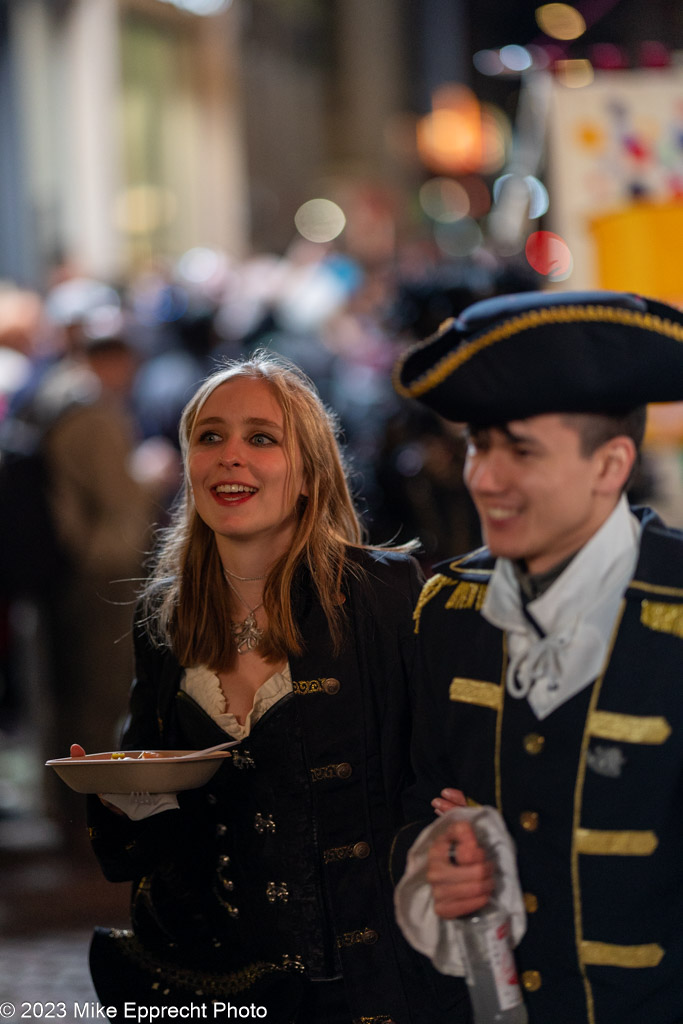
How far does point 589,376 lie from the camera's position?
1699mm

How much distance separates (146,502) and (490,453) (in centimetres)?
377

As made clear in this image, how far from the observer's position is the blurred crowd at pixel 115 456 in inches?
209

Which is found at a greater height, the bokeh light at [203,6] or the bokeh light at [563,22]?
the bokeh light at [203,6]

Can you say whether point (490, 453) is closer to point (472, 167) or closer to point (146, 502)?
point (146, 502)

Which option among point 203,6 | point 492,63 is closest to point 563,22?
point 492,63

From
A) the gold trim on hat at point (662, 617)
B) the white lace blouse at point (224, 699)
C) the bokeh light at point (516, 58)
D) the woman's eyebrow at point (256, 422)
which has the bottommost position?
the white lace blouse at point (224, 699)

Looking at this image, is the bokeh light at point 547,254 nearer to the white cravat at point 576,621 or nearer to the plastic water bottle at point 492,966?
the white cravat at point 576,621

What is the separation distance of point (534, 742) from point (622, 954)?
30 cm

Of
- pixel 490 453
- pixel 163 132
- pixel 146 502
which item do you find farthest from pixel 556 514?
pixel 163 132

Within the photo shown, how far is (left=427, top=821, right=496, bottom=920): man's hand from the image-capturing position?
175 cm

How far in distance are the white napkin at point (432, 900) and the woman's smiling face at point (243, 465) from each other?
0.72 meters

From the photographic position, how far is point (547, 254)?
17.8 feet

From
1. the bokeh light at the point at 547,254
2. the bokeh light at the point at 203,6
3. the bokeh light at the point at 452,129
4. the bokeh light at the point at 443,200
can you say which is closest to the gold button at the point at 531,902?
the bokeh light at the point at 547,254

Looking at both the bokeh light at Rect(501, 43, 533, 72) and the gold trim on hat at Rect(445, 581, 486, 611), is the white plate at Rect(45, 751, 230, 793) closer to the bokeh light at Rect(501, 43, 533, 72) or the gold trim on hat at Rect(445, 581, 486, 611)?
the gold trim on hat at Rect(445, 581, 486, 611)
